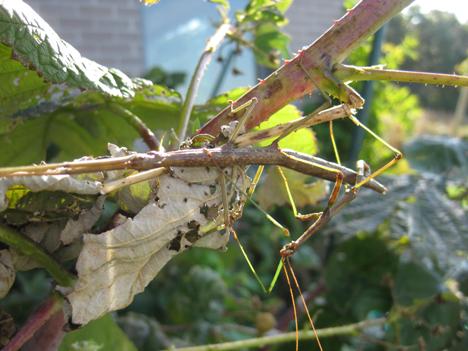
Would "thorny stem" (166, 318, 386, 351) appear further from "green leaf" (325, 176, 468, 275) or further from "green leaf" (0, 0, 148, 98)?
"green leaf" (0, 0, 148, 98)

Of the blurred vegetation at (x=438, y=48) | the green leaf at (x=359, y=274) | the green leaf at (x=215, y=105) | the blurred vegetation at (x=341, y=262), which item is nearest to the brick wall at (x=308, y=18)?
the blurred vegetation at (x=341, y=262)

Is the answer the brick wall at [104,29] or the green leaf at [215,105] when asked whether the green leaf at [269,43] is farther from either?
the brick wall at [104,29]

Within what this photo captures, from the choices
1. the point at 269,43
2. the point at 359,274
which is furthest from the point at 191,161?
the point at 359,274

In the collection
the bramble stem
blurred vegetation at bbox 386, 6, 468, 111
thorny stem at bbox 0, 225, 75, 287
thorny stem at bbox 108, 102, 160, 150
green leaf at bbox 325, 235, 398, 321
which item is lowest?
blurred vegetation at bbox 386, 6, 468, 111

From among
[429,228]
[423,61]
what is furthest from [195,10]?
[423,61]

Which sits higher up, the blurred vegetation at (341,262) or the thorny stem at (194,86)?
the thorny stem at (194,86)

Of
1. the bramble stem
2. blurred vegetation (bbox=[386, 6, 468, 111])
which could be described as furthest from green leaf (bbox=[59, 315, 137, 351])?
blurred vegetation (bbox=[386, 6, 468, 111])
